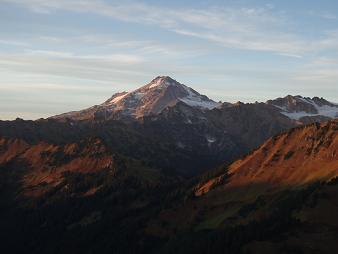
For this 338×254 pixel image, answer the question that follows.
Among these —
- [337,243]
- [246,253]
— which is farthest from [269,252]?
[337,243]

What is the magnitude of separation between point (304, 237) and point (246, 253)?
21.8 meters

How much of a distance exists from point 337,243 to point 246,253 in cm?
3062

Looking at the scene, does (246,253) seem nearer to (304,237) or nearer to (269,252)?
(269,252)

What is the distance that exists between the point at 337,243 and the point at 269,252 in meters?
23.9

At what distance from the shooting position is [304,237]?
197 meters

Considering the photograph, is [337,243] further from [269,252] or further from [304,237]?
[269,252]

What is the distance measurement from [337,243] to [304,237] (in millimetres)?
11050

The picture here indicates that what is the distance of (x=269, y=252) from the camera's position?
7392 inches

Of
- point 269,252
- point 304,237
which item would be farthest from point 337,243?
point 269,252

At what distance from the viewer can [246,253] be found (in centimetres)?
19138

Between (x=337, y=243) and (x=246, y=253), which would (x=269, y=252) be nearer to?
(x=246, y=253)

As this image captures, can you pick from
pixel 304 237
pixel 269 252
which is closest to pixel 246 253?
pixel 269 252

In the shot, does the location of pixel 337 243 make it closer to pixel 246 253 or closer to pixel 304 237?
pixel 304 237
